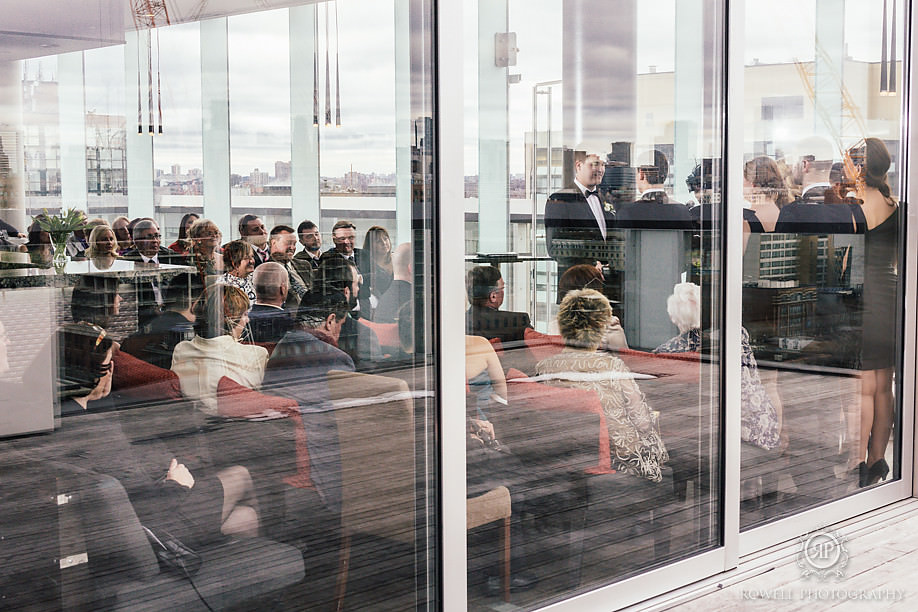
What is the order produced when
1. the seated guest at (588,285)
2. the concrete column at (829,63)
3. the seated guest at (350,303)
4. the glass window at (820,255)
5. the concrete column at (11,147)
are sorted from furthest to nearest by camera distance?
the concrete column at (829,63) < the glass window at (820,255) < the seated guest at (588,285) < the seated guest at (350,303) < the concrete column at (11,147)

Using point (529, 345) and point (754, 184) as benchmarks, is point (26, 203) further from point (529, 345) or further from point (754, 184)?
point (754, 184)

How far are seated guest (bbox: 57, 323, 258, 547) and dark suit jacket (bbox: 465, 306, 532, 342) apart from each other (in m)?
0.78

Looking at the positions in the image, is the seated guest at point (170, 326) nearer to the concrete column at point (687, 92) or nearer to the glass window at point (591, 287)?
the glass window at point (591, 287)

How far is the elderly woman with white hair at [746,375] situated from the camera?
3375 millimetres

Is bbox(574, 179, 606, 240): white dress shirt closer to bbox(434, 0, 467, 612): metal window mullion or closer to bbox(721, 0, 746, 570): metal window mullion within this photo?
bbox(434, 0, 467, 612): metal window mullion

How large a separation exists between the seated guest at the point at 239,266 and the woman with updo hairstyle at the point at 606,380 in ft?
3.26

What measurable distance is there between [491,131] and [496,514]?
3.65ft

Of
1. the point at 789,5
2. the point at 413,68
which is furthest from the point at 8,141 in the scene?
the point at 789,5

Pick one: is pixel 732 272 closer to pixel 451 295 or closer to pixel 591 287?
pixel 591 287

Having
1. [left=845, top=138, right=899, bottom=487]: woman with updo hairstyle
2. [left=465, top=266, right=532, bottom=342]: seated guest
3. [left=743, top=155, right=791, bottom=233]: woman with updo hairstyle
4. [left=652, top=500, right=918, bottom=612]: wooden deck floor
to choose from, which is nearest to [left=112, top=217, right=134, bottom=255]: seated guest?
[left=465, top=266, right=532, bottom=342]: seated guest

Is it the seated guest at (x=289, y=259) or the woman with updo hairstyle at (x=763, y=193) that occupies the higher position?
the woman with updo hairstyle at (x=763, y=193)

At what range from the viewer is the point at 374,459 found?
8.39 ft

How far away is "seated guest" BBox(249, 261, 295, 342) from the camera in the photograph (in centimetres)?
227

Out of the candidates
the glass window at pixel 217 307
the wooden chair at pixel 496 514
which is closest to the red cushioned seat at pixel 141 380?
the glass window at pixel 217 307
